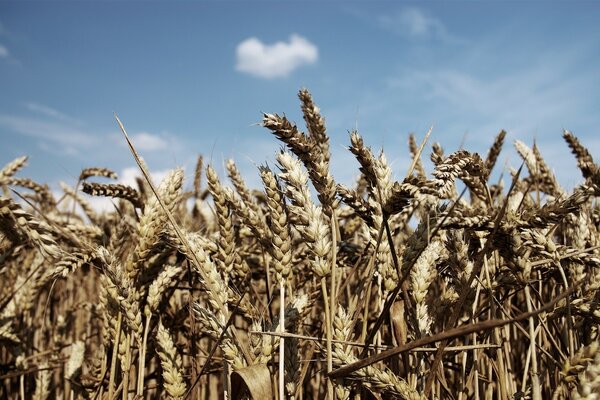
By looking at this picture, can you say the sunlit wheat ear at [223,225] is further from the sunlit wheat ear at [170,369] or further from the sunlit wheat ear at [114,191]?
the sunlit wheat ear at [114,191]

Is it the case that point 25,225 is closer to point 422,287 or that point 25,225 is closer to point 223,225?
point 223,225

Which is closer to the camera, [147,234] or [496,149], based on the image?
[147,234]

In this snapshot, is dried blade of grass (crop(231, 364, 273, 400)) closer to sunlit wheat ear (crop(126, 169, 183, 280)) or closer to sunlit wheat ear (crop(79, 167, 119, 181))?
sunlit wheat ear (crop(126, 169, 183, 280))

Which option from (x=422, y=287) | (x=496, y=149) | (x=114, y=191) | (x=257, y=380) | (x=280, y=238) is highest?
(x=496, y=149)

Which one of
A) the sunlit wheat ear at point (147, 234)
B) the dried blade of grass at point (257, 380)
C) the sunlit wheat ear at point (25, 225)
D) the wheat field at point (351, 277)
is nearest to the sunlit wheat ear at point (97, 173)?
the wheat field at point (351, 277)

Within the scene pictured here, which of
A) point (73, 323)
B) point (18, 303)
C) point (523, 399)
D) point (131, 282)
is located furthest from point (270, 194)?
point (73, 323)

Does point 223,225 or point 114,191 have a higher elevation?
point 114,191

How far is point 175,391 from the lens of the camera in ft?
5.17

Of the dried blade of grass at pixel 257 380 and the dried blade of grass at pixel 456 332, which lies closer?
the dried blade of grass at pixel 456 332

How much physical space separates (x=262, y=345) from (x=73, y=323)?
9.80 ft

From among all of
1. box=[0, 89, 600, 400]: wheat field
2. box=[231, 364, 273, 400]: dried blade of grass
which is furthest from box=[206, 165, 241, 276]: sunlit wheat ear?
box=[231, 364, 273, 400]: dried blade of grass

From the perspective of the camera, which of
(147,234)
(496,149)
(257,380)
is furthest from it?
(496,149)

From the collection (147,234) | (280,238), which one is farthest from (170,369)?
(280,238)

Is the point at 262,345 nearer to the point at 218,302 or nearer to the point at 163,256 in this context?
the point at 218,302
